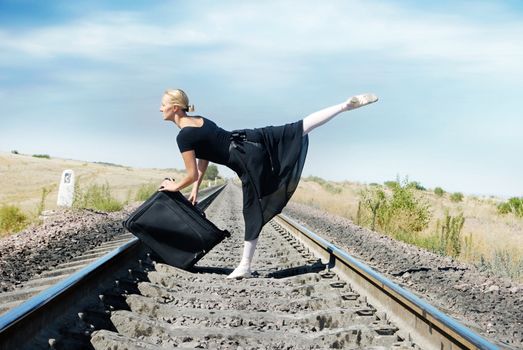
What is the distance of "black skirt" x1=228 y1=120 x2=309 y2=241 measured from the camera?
6.55 meters

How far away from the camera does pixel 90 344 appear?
405 cm

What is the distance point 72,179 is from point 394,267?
8.58 m

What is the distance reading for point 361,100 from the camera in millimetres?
6285

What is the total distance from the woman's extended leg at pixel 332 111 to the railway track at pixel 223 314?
1.30 metres

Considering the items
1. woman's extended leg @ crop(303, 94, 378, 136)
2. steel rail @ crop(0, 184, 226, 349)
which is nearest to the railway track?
steel rail @ crop(0, 184, 226, 349)

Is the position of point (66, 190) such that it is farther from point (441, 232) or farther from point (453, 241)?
point (441, 232)

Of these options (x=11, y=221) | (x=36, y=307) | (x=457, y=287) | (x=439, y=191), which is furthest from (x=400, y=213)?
(x=439, y=191)

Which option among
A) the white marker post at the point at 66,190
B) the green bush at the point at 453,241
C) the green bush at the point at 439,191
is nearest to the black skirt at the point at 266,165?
the green bush at the point at 453,241

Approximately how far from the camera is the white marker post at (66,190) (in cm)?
1516

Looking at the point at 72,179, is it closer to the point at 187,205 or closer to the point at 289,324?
the point at 187,205

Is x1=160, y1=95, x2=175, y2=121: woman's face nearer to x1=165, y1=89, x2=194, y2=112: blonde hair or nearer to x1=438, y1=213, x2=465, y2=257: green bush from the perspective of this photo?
x1=165, y1=89, x2=194, y2=112: blonde hair

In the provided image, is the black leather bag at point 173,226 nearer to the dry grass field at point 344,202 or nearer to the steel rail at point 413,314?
the steel rail at point 413,314

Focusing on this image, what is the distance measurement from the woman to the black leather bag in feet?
0.75

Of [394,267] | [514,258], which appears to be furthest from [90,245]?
[514,258]
